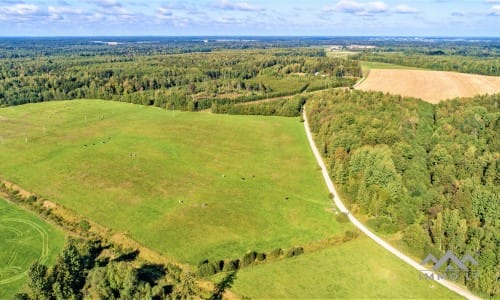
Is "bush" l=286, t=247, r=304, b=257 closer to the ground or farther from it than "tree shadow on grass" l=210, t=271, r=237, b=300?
farther from it

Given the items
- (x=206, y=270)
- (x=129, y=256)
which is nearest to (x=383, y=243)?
(x=206, y=270)

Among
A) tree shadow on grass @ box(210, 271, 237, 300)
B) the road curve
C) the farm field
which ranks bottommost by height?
tree shadow on grass @ box(210, 271, 237, 300)

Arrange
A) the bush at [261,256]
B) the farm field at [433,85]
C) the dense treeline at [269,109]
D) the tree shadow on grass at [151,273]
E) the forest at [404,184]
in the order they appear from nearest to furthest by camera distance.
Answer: the forest at [404,184] < the tree shadow on grass at [151,273] < the bush at [261,256] < the farm field at [433,85] < the dense treeline at [269,109]

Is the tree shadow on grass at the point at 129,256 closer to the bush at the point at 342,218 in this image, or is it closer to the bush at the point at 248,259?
the bush at the point at 248,259

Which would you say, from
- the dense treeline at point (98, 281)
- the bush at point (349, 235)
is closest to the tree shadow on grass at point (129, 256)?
the dense treeline at point (98, 281)

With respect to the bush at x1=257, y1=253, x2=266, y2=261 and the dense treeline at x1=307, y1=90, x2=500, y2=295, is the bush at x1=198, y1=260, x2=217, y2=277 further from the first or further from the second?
the dense treeline at x1=307, y1=90, x2=500, y2=295

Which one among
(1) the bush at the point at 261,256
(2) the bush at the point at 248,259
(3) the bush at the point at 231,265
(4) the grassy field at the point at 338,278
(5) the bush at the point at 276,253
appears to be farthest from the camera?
(5) the bush at the point at 276,253

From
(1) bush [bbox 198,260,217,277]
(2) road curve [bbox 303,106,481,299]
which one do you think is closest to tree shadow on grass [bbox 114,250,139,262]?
(1) bush [bbox 198,260,217,277]
